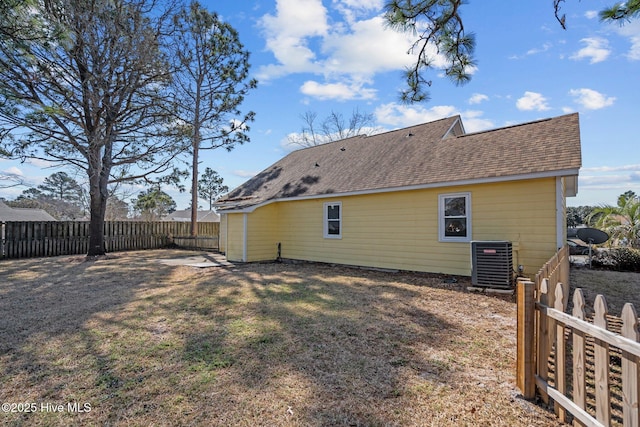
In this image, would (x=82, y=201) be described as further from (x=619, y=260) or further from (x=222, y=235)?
(x=619, y=260)

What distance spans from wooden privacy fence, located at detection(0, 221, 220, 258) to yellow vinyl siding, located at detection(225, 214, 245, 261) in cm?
521

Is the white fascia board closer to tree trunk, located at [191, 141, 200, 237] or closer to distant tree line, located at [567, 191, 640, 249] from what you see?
tree trunk, located at [191, 141, 200, 237]

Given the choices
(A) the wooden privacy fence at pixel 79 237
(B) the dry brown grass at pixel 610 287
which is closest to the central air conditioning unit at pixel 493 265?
(B) the dry brown grass at pixel 610 287

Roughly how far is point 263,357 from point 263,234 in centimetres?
911

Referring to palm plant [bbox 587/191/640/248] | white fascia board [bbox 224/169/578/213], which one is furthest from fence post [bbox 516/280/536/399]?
palm plant [bbox 587/191/640/248]

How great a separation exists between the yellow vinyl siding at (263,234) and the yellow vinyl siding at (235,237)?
1.06ft

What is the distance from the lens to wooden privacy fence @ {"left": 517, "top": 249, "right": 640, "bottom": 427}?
188 centimetres

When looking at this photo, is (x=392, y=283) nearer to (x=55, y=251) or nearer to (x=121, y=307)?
(x=121, y=307)

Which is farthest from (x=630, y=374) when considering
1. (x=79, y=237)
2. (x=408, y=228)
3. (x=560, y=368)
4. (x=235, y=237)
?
(x=79, y=237)

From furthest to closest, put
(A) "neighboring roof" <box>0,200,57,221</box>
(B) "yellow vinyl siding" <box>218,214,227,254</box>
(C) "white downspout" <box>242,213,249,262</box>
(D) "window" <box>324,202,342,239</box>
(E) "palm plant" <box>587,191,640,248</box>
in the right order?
(A) "neighboring roof" <box>0,200,57,221</box> → (B) "yellow vinyl siding" <box>218,214,227,254</box> → (E) "palm plant" <box>587,191,640,248</box> → (C) "white downspout" <box>242,213,249,262</box> → (D) "window" <box>324,202,342,239</box>

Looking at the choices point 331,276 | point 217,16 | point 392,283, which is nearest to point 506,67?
point 392,283

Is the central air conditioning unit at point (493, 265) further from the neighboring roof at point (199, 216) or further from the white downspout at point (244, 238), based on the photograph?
the neighboring roof at point (199, 216)

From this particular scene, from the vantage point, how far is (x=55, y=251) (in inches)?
571

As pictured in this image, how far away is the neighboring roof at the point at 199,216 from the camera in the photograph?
167 feet
